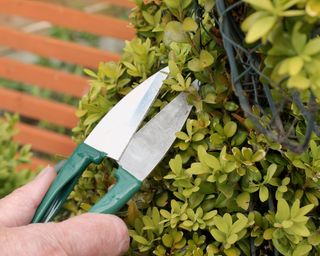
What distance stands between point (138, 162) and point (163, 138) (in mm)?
49

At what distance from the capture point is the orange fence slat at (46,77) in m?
2.33

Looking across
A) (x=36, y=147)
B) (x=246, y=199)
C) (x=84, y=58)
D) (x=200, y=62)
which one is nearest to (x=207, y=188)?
(x=246, y=199)

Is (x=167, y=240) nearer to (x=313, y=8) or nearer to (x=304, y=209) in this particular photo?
(x=304, y=209)

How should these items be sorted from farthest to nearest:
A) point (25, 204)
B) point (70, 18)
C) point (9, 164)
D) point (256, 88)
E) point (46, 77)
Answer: point (46, 77) < point (70, 18) < point (9, 164) < point (25, 204) < point (256, 88)

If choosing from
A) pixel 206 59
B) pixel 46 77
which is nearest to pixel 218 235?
pixel 206 59

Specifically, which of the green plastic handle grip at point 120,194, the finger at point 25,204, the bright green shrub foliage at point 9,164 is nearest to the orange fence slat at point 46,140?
the bright green shrub foliage at point 9,164

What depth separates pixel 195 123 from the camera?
0.82 meters

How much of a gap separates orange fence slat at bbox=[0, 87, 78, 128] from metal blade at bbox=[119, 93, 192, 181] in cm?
→ 147

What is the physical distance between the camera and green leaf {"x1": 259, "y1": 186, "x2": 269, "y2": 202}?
77cm

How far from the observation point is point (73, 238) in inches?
31.5

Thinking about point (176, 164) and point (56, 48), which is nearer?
point (176, 164)

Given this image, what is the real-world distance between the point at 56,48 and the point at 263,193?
168cm

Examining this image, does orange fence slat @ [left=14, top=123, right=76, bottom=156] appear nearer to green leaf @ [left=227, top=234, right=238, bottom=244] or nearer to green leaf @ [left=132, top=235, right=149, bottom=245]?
green leaf @ [left=132, top=235, right=149, bottom=245]

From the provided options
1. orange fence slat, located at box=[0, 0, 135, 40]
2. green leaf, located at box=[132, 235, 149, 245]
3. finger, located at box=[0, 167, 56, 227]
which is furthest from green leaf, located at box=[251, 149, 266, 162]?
orange fence slat, located at box=[0, 0, 135, 40]
